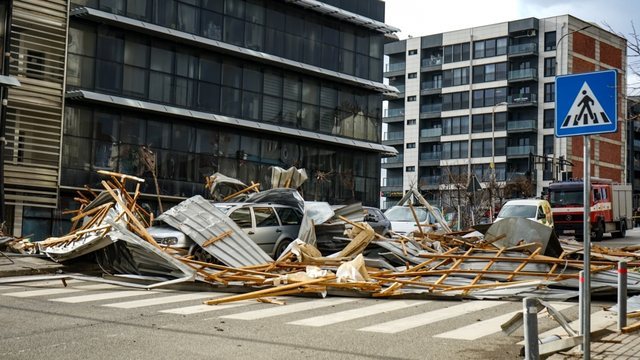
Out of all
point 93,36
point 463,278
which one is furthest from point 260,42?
point 463,278

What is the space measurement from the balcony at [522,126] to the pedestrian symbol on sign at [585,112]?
75.4 metres

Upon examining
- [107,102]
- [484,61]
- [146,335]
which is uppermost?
[484,61]

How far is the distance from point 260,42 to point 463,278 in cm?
2664

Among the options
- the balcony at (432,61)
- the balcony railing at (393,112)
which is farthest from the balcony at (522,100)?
the balcony railing at (393,112)

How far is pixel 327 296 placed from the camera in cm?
1289

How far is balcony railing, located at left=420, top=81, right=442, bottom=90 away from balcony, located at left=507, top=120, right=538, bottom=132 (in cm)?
1082

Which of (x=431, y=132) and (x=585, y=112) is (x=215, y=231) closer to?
(x=585, y=112)

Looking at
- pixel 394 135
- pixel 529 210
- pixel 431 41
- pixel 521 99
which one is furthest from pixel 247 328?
pixel 394 135

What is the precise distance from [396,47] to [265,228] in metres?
78.1

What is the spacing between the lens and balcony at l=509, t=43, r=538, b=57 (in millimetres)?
80875

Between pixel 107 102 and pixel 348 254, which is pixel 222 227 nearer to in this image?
pixel 348 254

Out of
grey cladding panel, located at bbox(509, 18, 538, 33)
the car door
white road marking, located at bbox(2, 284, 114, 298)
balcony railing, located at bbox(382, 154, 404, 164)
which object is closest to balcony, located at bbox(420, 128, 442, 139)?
balcony railing, located at bbox(382, 154, 404, 164)

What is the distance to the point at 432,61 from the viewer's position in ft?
297

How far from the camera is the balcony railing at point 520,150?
8069 cm
